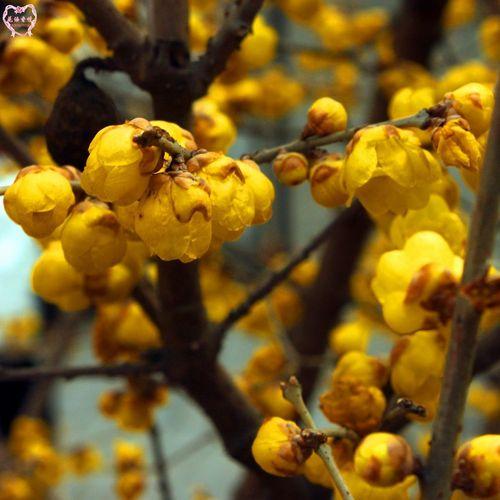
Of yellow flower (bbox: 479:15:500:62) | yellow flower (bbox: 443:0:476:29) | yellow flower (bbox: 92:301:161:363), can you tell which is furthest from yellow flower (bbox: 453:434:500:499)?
yellow flower (bbox: 443:0:476:29)

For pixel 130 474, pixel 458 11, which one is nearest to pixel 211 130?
pixel 130 474

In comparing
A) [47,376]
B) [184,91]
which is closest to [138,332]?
[47,376]

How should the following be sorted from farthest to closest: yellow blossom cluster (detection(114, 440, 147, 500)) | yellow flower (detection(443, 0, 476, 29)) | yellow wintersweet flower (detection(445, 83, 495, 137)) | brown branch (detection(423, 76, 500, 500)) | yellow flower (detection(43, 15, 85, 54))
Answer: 1. yellow flower (detection(443, 0, 476, 29))
2. yellow blossom cluster (detection(114, 440, 147, 500))
3. yellow flower (detection(43, 15, 85, 54))
4. yellow wintersweet flower (detection(445, 83, 495, 137))
5. brown branch (detection(423, 76, 500, 500))

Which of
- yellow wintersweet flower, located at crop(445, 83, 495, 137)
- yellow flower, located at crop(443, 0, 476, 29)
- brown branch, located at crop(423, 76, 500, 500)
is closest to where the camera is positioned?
brown branch, located at crop(423, 76, 500, 500)

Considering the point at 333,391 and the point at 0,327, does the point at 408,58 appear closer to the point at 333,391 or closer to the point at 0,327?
the point at 333,391

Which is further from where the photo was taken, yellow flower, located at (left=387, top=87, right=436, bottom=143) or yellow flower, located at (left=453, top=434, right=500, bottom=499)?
yellow flower, located at (left=387, top=87, right=436, bottom=143)

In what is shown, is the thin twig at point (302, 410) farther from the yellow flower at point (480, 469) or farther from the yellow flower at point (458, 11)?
the yellow flower at point (458, 11)

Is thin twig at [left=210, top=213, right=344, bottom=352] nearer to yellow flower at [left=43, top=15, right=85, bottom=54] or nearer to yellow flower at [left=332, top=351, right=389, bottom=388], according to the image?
yellow flower at [left=332, top=351, right=389, bottom=388]

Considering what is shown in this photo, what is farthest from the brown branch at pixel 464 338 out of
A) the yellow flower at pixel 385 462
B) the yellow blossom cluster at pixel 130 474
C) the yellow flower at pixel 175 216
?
the yellow blossom cluster at pixel 130 474
